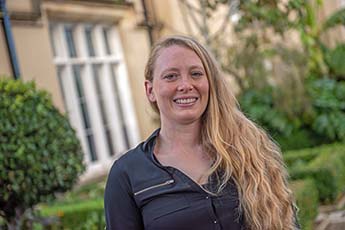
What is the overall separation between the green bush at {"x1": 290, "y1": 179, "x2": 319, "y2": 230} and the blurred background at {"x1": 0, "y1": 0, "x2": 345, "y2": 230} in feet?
0.12

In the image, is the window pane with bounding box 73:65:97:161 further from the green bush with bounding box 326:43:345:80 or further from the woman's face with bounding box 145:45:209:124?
the woman's face with bounding box 145:45:209:124

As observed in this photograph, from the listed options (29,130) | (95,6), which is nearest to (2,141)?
(29,130)

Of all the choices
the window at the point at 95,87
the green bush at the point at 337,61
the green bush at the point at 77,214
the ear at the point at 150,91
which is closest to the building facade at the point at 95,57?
the window at the point at 95,87

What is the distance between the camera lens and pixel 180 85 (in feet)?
7.83

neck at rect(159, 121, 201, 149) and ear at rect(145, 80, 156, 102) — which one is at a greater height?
ear at rect(145, 80, 156, 102)

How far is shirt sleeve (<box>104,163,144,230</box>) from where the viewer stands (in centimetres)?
232

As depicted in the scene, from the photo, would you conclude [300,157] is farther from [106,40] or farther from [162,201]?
[162,201]

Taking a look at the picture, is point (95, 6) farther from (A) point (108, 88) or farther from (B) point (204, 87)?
(B) point (204, 87)

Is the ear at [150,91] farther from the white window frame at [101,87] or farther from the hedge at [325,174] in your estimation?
the white window frame at [101,87]

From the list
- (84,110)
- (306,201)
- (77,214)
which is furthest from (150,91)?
(84,110)

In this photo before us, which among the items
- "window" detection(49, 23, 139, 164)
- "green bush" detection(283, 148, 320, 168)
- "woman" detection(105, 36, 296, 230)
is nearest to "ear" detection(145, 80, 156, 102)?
"woman" detection(105, 36, 296, 230)

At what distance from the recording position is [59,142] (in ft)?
15.4

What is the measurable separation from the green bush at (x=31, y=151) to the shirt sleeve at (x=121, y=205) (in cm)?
206

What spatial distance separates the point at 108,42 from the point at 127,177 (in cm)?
1110
